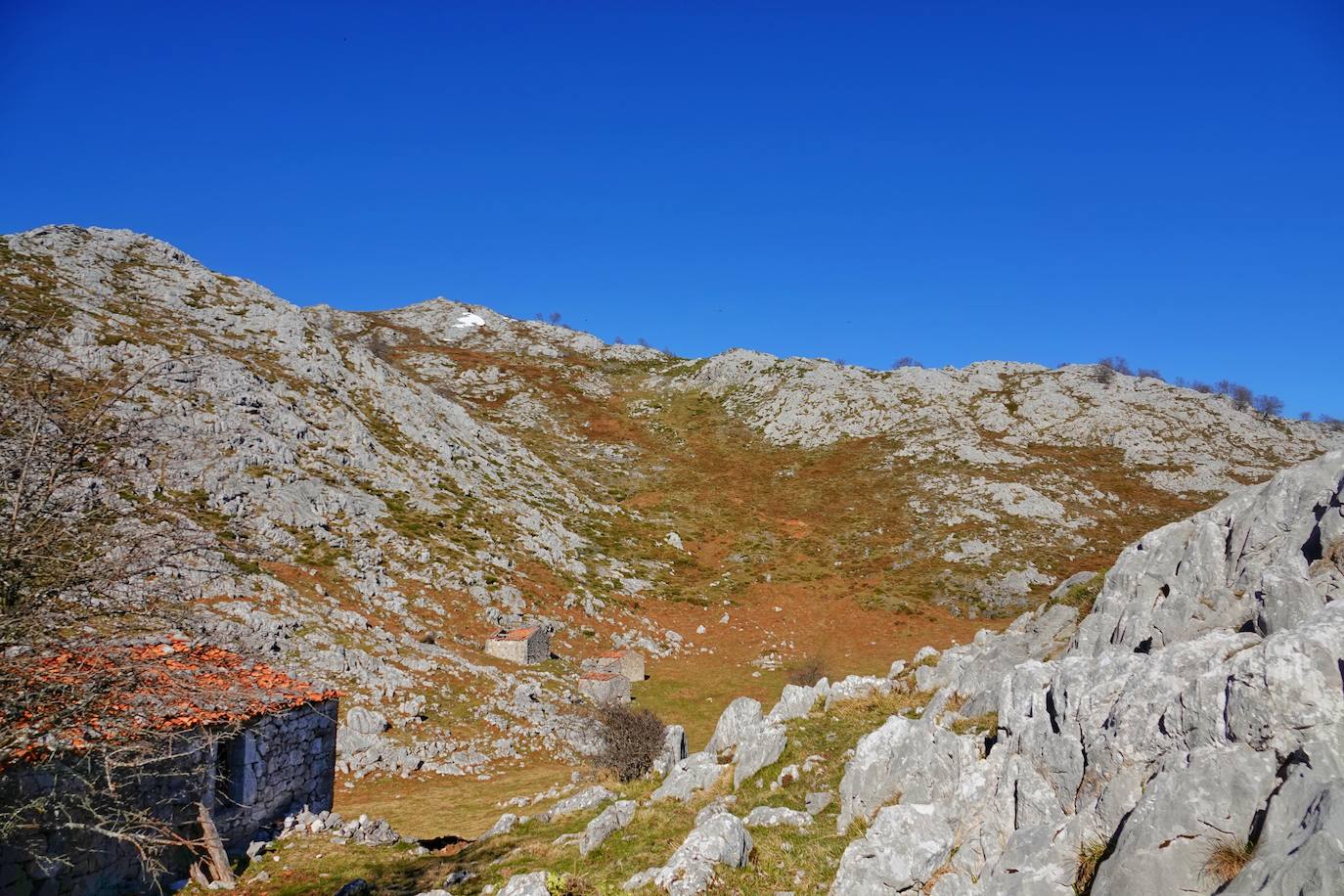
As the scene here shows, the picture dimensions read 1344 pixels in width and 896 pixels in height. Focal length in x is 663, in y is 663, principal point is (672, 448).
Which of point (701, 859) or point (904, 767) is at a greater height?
point (904, 767)

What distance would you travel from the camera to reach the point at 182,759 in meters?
14.0

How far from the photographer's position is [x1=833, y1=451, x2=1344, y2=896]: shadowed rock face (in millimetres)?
6227

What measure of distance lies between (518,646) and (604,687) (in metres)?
5.73

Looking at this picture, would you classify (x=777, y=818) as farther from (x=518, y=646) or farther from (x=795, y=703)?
(x=518, y=646)

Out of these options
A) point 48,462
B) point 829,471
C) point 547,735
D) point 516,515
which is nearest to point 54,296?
point 516,515

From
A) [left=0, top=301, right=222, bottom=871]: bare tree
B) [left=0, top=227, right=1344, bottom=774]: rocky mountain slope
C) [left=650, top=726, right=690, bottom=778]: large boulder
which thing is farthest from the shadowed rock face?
[left=0, top=227, right=1344, bottom=774]: rocky mountain slope

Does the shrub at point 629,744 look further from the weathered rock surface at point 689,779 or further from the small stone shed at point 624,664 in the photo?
the small stone shed at point 624,664

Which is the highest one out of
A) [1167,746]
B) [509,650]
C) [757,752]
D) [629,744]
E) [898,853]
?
[1167,746]

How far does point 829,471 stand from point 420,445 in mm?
51253

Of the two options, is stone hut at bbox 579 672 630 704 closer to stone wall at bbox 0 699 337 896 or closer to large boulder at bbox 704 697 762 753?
large boulder at bbox 704 697 762 753

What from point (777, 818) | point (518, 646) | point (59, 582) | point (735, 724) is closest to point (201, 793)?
point (59, 582)

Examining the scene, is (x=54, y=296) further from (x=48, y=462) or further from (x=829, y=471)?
(x=829, y=471)

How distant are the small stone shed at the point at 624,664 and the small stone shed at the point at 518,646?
395 centimetres

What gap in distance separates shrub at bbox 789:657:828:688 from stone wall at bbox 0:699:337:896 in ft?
97.3
